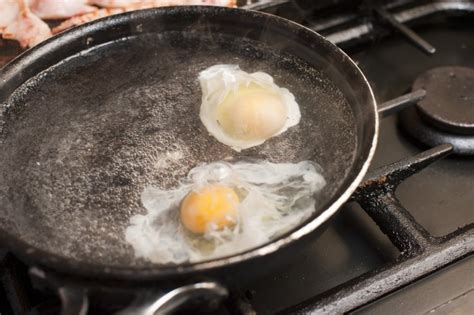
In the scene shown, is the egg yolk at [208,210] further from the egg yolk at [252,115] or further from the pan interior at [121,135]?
the egg yolk at [252,115]

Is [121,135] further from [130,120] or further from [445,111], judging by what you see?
[445,111]

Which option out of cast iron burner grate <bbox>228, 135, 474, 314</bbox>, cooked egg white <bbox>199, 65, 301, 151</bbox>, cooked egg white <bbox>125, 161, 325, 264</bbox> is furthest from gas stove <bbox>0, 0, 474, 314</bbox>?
cooked egg white <bbox>199, 65, 301, 151</bbox>

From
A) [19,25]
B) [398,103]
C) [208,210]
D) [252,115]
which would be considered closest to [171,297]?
[208,210]

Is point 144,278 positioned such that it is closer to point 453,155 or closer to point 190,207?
point 190,207

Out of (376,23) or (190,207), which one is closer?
(190,207)

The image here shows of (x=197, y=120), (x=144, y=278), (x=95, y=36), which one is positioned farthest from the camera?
(x=95, y=36)

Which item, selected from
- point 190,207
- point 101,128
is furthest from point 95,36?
point 190,207

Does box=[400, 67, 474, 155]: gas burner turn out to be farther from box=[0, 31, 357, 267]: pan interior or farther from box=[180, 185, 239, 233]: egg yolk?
box=[180, 185, 239, 233]: egg yolk

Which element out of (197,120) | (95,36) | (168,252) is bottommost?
(168,252)
